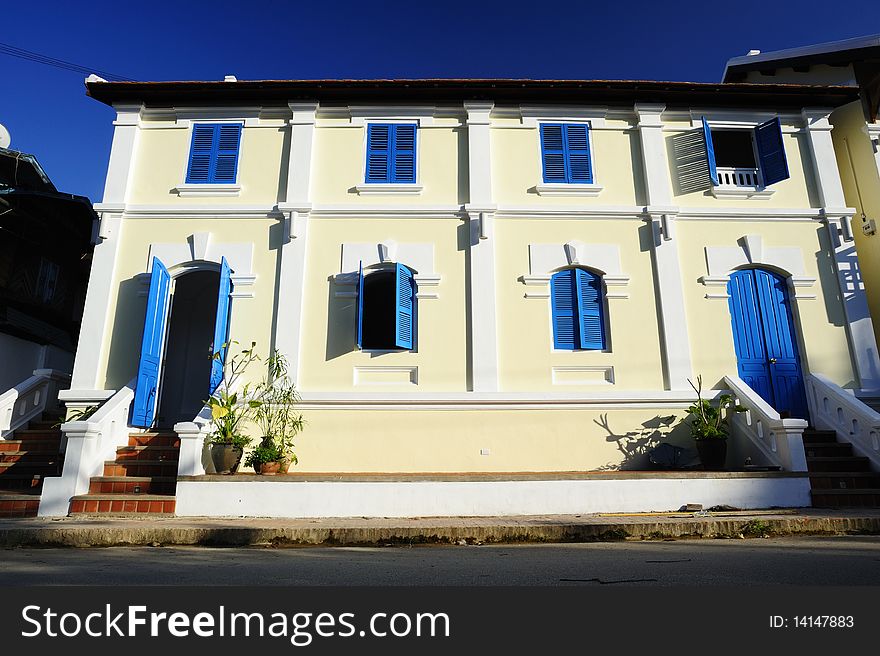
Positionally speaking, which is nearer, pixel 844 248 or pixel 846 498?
pixel 846 498

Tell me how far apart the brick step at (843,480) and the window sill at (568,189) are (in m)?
5.23

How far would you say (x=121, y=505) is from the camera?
641 cm

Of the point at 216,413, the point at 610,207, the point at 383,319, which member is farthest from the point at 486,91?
the point at 216,413

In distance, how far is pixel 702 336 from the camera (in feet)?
28.3

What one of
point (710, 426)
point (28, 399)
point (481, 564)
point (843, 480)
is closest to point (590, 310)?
point (710, 426)

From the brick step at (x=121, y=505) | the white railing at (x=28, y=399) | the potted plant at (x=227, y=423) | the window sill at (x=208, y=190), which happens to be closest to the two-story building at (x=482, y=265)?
the window sill at (x=208, y=190)

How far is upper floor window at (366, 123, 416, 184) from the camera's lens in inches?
368

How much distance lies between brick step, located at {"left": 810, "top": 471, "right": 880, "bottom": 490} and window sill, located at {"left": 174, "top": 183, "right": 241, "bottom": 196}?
30.8 feet

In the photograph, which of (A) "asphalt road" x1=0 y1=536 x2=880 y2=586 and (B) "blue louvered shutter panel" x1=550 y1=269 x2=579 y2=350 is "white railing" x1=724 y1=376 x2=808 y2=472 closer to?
(A) "asphalt road" x1=0 y1=536 x2=880 y2=586

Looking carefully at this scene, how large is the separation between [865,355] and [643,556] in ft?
22.0

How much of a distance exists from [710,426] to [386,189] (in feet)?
20.1

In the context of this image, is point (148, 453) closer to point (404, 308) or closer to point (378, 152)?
point (404, 308)

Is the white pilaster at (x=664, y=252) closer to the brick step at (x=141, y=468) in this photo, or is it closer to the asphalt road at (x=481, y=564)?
the asphalt road at (x=481, y=564)

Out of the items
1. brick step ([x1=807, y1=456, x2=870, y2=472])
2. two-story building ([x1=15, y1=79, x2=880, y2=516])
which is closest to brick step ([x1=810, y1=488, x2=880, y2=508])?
two-story building ([x1=15, y1=79, x2=880, y2=516])
